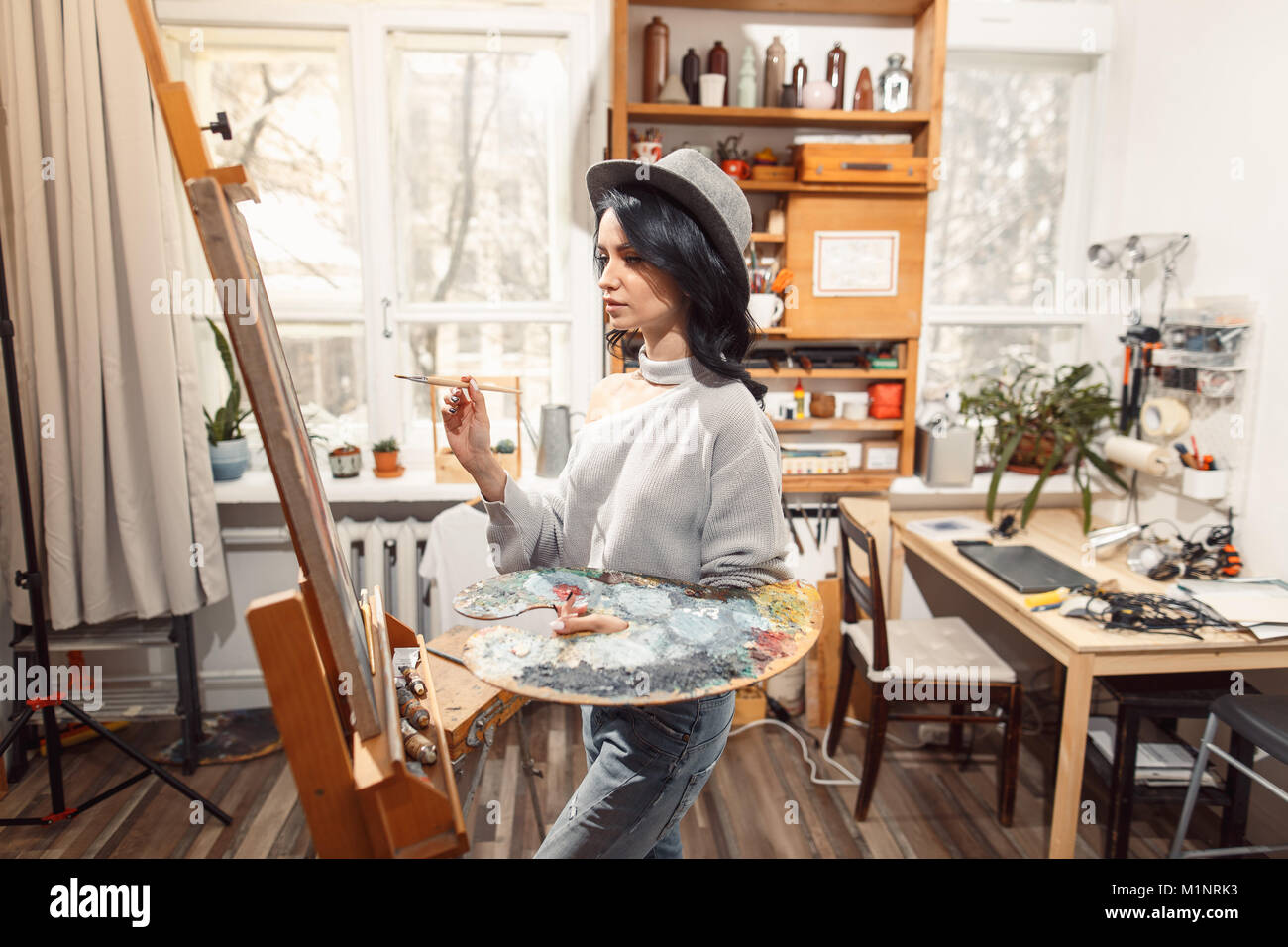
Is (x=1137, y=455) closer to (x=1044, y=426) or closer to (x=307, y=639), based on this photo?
(x=1044, y=426)

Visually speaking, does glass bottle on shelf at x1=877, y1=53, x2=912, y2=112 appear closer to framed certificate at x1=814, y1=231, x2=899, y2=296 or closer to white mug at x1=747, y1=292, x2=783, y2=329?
framed certificate at x1=814, y1=231, x2=899, y2=296

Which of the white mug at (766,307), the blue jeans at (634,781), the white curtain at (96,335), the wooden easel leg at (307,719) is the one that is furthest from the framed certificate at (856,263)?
the wooden easel leg at (307,719)

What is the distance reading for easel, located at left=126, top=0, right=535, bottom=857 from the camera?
767 mm

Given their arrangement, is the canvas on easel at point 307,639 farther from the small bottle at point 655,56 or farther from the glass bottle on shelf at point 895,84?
the glass bottle on shelf at point 895,84

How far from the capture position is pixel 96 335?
224cm

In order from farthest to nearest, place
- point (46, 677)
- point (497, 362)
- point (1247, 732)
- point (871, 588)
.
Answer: point (497, 362), point (871, 588), point (46, 677), point (1247, 732)

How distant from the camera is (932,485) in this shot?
9.14 feet

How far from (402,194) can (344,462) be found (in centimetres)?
92

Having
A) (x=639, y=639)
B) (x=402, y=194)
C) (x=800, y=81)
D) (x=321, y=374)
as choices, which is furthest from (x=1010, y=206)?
(x=639, y=639)

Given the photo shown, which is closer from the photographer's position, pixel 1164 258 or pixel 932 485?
pixel 1164 258

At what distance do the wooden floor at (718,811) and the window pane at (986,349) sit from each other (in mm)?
1334

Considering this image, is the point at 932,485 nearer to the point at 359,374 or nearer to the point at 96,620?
the point at 359,374

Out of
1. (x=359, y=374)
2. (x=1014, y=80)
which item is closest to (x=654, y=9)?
(x=1014, y=80)
